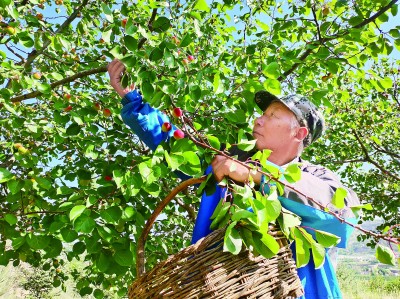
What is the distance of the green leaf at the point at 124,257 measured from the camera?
151 cm

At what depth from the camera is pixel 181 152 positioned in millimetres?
1206

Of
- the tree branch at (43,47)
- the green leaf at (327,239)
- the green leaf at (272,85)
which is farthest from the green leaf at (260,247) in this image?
the tree branch at (43,47)

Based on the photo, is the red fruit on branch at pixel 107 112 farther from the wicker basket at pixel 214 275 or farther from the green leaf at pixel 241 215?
the green leaf at pixel 241 215

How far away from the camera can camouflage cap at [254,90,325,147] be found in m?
1.74

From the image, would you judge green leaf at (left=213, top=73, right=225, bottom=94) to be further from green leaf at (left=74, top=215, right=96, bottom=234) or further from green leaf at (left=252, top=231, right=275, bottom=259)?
green leaf at (left=74, top=215, right=96, bottom=234)

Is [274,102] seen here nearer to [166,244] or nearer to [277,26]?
[277,26]

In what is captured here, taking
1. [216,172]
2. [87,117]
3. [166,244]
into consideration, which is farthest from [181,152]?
[166,244]

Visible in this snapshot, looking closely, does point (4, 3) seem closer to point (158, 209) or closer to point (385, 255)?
point (158, 209)

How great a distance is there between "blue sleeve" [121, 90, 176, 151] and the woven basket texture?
2.42ft

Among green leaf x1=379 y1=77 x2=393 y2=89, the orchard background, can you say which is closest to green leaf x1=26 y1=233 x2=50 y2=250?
the orchard background

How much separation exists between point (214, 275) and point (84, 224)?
1.69 feet

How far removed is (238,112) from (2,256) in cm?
151

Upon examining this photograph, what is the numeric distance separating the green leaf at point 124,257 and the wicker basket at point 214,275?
36 centimetres

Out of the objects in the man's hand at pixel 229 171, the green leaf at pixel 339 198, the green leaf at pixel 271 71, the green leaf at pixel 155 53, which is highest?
the green leaf at pixel 155 53
